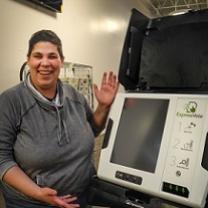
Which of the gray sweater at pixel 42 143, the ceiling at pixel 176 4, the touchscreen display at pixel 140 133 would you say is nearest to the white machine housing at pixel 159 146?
the touchscreen display at pixel 140 133

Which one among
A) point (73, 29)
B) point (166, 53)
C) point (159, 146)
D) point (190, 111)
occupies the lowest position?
point (159, 146)

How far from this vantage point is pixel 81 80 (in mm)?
2842

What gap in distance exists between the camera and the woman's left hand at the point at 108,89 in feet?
5.18

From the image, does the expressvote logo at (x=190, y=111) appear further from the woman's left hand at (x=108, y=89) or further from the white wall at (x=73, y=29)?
the white wall at (x=73, y=29)

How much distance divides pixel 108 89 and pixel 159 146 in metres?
0.58

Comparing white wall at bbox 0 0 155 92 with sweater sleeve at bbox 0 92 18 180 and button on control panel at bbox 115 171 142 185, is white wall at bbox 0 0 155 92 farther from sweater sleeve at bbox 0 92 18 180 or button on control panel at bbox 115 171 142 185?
button on control panel at bbox 115 171 142 185

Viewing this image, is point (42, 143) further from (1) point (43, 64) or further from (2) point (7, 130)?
(1) point (43, 64)

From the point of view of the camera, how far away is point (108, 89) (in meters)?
1.59

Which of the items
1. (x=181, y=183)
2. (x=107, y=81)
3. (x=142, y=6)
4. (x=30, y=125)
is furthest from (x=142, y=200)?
(x=142, y=6)

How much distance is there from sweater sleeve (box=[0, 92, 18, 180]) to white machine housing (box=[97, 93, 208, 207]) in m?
0.40

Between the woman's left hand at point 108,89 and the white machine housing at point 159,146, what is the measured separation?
1.01 ft

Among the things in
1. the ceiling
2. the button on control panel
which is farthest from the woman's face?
the ceiling

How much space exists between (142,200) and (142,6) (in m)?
4.18

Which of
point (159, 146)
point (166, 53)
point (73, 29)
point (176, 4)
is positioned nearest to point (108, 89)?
point (166, 53)
